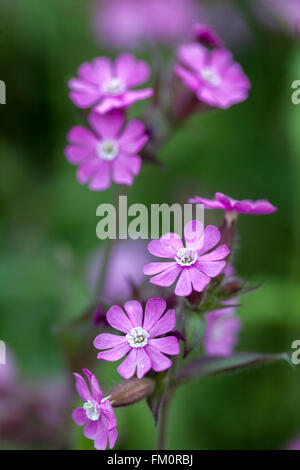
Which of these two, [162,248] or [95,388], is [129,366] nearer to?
[95,388]

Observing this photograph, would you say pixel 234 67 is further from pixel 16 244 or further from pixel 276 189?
pixel 16 244

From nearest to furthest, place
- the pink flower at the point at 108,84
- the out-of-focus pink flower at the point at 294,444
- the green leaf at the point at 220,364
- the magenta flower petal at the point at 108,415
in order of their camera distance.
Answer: the magenta flower petal at the point at 108,415
the green leaf at the point at 220,364
the pink flower at the point at 108,84
the out-of-focus pink flower at the point at 294,444

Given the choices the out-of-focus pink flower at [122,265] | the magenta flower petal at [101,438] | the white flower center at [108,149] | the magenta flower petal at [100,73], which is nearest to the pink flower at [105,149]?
the white flower center at [108,149]

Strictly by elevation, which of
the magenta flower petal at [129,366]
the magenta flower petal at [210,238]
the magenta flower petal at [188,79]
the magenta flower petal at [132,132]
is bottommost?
the magenta flower petal at [129,366]

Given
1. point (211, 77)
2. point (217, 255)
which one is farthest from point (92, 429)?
point (211, 77)

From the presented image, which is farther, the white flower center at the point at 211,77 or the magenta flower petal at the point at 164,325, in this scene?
the white flower center at the point at 211,77

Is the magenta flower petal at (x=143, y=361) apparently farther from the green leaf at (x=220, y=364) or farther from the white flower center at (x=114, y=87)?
the white flower center at (x=114, y=87)

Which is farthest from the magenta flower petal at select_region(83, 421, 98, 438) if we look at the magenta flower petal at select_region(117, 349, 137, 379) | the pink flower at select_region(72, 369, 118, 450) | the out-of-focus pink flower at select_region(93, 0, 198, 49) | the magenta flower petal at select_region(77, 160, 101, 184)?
the out-of-focus pink flower at select_region(93, 0, 198, 49)

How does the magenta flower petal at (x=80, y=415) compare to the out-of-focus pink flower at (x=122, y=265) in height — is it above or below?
below
